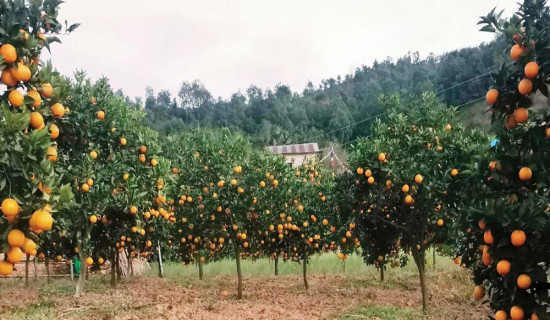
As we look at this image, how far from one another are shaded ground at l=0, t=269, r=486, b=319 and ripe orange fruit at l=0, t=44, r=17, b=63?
4876 millimetres

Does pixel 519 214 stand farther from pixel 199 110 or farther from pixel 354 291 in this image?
pixel 199 110

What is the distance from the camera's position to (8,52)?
343 cm

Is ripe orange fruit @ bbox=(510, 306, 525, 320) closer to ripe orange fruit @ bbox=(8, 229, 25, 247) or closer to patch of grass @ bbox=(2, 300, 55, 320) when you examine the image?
ripe orange fruit @ bbox=(8, 229, 25, 247)

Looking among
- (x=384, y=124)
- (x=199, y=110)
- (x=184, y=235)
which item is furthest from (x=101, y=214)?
(x=199, y=110)

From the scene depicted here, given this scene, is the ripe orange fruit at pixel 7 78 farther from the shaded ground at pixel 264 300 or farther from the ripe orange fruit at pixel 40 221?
the shaded ground at pixel 264 300

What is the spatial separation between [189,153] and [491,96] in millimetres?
8631

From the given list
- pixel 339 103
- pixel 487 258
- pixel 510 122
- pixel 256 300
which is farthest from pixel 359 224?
pixel 339 103

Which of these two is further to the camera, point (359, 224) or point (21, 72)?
point (359, 224)

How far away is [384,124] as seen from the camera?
31.3ft

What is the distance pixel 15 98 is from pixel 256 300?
8942mm

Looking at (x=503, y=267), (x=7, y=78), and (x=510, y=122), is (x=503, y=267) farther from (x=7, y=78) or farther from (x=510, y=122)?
(x=7, y=78)

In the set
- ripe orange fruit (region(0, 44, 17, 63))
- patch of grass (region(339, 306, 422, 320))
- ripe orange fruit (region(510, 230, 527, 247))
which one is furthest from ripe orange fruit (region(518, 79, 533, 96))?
patch of grass (region(339, 306, 422, 320))

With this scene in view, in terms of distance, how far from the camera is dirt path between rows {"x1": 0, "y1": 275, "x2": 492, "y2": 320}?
26.5ft

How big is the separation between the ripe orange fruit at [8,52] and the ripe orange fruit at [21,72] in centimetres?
9
